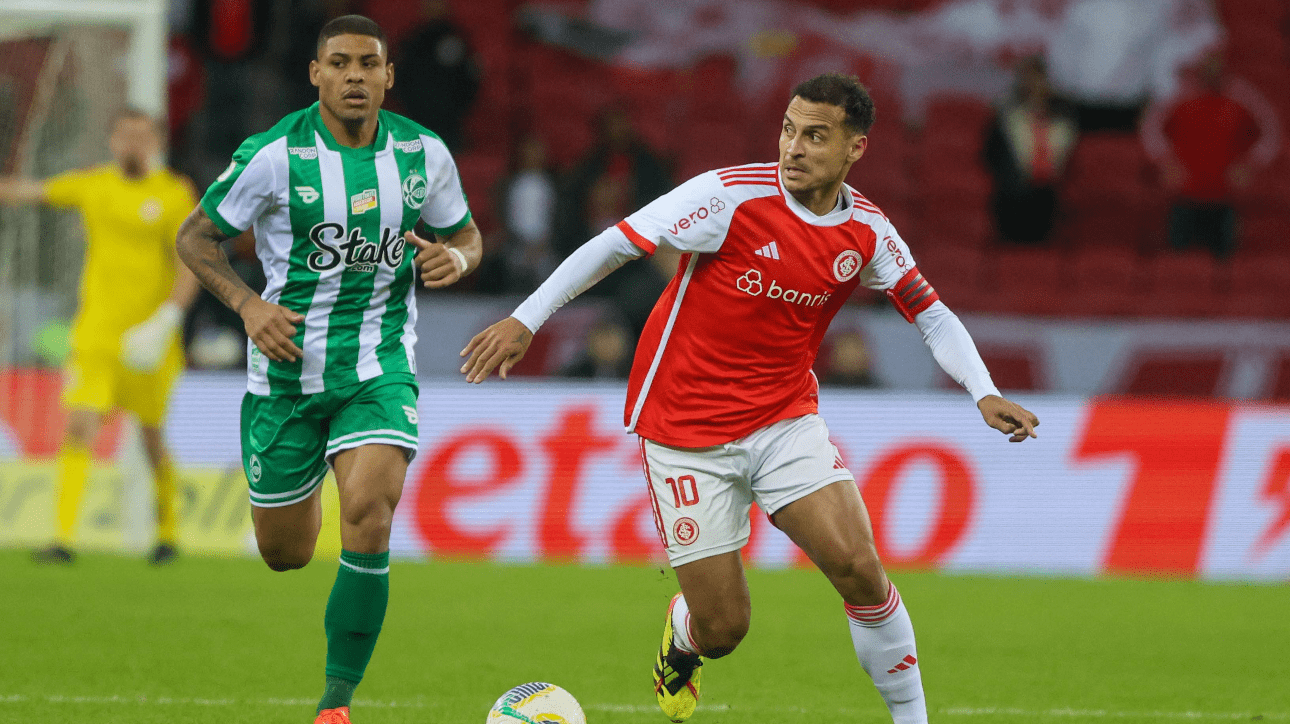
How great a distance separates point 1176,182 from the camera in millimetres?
13898

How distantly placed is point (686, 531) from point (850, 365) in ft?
19.5

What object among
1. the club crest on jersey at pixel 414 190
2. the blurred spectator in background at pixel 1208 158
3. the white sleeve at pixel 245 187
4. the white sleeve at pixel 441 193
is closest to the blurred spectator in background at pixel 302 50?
the blurred spectator in background at pixel 1208 158

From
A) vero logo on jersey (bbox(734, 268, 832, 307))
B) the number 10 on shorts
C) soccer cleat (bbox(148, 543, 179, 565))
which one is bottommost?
soccer cleat (bbox(148, 543, 179, 565))

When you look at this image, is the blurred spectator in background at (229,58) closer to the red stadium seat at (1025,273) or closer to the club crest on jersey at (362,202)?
the red stadium seat at (1025,273)

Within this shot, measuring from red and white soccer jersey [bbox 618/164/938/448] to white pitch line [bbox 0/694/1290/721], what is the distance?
1.22 metres

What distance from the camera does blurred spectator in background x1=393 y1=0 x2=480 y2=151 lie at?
1280 cm

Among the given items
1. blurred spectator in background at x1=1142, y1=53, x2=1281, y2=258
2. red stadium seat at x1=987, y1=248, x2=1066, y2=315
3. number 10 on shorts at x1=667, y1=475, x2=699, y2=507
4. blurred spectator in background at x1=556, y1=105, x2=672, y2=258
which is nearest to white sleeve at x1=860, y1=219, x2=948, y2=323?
number 10 on shorts at x1=667, y1=475, x2=699, y2=507

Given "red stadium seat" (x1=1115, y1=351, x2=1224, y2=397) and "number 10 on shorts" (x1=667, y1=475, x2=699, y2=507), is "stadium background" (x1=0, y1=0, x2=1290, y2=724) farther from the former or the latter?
"number 10 on shorts" (x1=667, y1=475, x2=699, y2=507)

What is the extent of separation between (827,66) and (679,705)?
432 inches

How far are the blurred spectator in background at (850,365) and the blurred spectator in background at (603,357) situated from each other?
1465 mm

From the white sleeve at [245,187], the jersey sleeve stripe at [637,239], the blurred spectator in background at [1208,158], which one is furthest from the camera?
the blurred spectator in background at [1208,158]

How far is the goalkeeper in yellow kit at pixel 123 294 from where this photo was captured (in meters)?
8.69

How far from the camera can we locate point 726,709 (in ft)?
17.9

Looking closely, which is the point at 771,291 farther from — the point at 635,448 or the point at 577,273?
the point at 635,448
